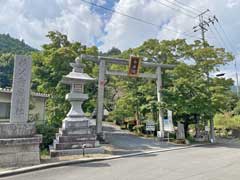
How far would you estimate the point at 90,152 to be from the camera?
10172 millimetres

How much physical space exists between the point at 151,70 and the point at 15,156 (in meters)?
12.8

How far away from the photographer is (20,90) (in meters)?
8.13

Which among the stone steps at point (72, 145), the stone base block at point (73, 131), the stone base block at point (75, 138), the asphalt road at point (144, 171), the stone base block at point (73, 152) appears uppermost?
the stone base block at point (73, 131)

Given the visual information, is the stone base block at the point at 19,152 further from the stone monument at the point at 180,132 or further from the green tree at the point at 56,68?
the stone monument at the point at 180,132

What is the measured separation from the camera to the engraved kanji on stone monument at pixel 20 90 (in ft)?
26.0

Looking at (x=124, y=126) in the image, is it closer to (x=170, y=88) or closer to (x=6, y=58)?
(x=170, y=88)

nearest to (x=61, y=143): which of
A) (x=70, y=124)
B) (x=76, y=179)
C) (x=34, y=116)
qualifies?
(x=70, y=124)

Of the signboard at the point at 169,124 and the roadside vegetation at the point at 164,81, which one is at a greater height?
the roadside vegetation at the point at 164,81

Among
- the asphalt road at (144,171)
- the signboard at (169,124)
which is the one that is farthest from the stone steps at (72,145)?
the signboard at (169,124)

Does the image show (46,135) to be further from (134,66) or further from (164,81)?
(164,81)

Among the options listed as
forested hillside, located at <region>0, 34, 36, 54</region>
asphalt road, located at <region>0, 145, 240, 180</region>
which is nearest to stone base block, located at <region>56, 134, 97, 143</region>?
asphalt road, located at <region>0, 145, 240, 180</region>

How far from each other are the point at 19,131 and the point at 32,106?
8.45m

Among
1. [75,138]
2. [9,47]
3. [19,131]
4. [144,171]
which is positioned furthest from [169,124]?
[9,47]

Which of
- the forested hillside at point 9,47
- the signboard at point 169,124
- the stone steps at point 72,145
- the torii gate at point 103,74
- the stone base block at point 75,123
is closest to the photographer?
the stone steps at point 72,145
